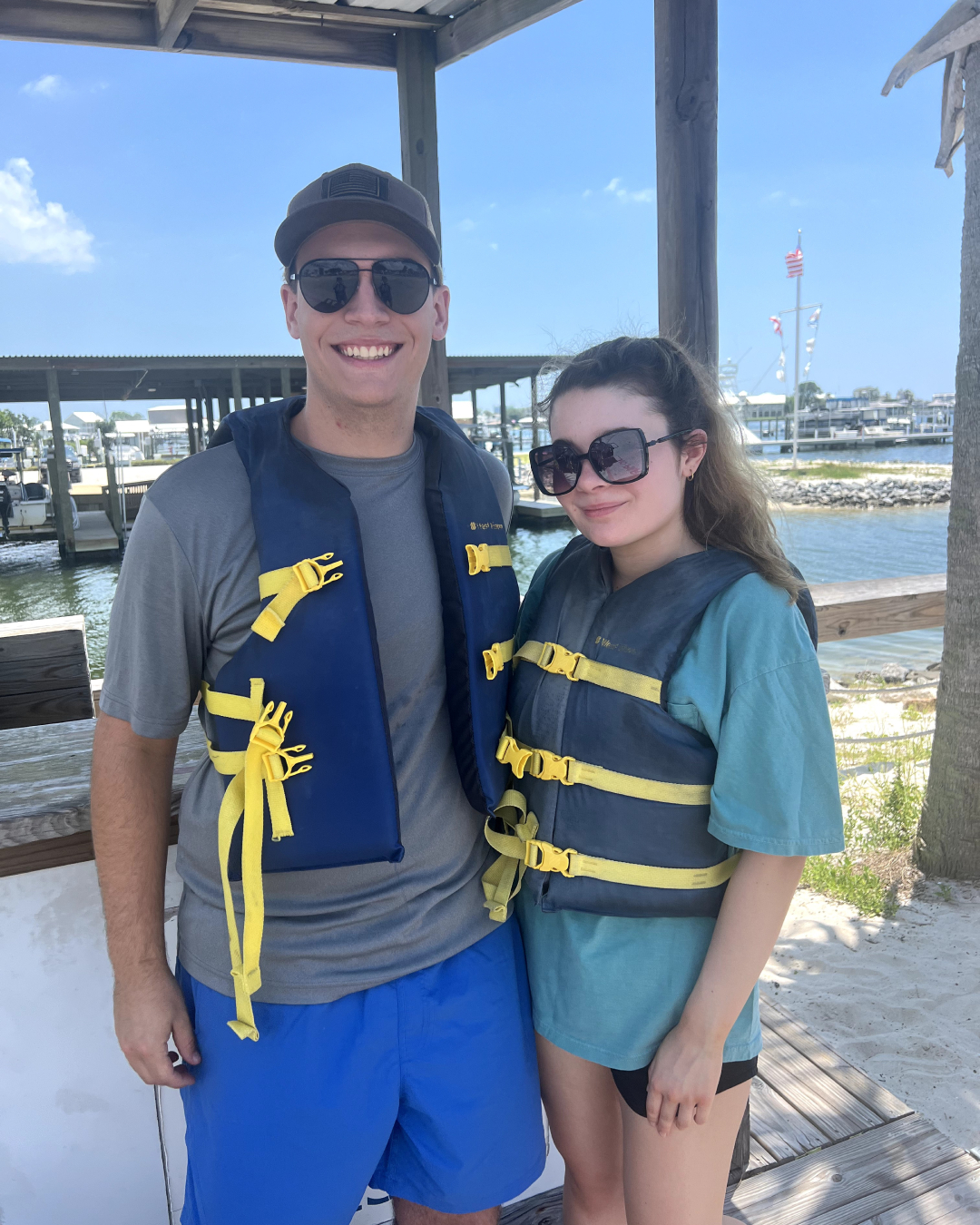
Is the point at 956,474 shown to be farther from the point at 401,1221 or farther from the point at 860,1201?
the point at 401,1221

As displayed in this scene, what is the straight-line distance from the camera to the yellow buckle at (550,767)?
4.95 feet

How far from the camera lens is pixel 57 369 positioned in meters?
21.8

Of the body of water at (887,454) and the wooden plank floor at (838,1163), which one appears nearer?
the wooden plank floor at (838,1163)

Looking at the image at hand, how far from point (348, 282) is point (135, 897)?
119cm

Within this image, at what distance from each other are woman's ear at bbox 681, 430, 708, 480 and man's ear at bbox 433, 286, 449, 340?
583mm

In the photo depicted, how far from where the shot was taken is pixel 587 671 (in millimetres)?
1529

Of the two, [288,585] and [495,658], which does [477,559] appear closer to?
[495,658]

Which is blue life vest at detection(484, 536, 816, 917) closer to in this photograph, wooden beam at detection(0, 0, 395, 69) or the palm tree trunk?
wooden beam at detection(0, 0, 395, 69)

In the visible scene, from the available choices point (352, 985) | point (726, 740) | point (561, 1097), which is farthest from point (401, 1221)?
point (726, 740)

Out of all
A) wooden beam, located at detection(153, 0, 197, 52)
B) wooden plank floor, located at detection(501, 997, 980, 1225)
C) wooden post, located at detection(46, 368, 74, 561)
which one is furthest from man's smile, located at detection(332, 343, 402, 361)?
wooden post, located at detection(46, 368, 74, 561)

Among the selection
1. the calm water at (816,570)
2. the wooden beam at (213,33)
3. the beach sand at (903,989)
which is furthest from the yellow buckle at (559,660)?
the calm water at (816,570)

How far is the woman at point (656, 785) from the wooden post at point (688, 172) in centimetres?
63

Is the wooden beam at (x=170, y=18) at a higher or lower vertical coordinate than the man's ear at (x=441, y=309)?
higher

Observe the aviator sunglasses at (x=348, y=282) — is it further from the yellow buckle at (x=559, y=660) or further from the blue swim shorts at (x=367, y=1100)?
the blue swim shorts at (x=367, y=1100)
